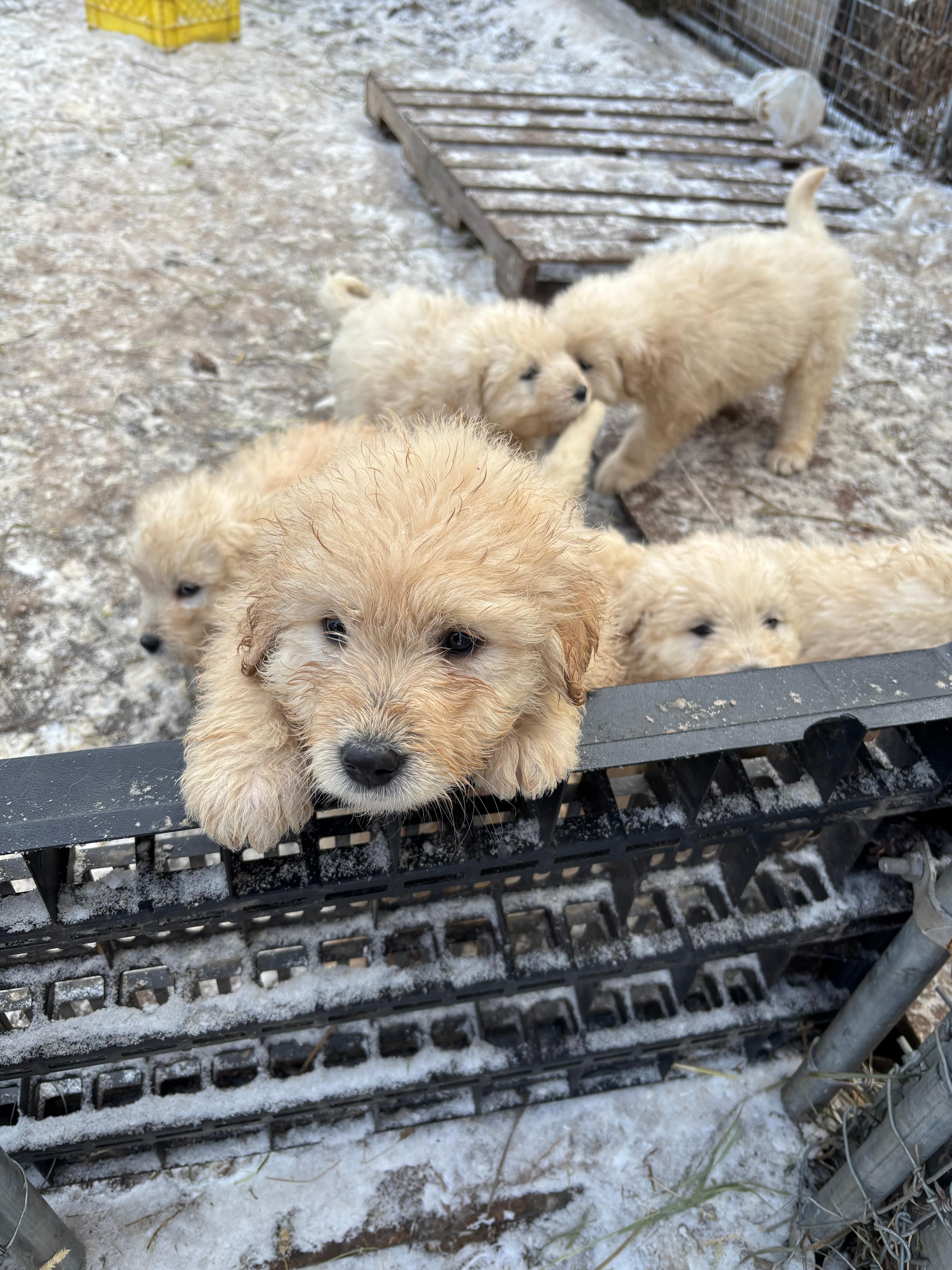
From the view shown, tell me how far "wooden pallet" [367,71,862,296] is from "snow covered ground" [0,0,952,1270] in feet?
1.39

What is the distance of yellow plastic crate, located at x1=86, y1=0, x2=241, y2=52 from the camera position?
24.5 ft

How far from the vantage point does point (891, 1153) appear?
69.2 inches

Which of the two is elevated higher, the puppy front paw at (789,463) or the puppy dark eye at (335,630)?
the puppy dark eye at (335,630)

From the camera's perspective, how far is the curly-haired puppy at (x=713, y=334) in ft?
Result: 13.1

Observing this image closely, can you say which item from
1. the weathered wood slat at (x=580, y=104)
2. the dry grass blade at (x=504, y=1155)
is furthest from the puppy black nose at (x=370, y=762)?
the weathered wood slat at (x=580, y=104)

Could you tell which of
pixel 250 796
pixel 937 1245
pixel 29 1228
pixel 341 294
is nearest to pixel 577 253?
pixel 341 294

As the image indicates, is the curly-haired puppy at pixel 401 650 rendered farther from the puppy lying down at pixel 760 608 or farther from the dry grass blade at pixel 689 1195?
the dry grass blade at pixel 689 1195

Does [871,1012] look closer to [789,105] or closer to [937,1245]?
[937,1245]

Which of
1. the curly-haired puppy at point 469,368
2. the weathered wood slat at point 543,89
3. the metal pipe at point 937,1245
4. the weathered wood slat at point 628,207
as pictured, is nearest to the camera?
the metal pipe at point 937,1245

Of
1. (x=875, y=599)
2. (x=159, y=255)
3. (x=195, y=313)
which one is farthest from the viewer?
(x=159, y=255)

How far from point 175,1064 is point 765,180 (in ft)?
20.9

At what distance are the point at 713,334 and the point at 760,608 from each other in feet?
6.13

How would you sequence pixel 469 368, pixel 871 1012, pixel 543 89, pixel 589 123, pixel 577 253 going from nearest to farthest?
1. pixel 871 1012
2. pixel 469 368
3. pixel 577 253
4. pixel 589 123
5. pixel 543 89

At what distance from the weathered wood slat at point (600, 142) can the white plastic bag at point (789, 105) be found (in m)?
0.83
